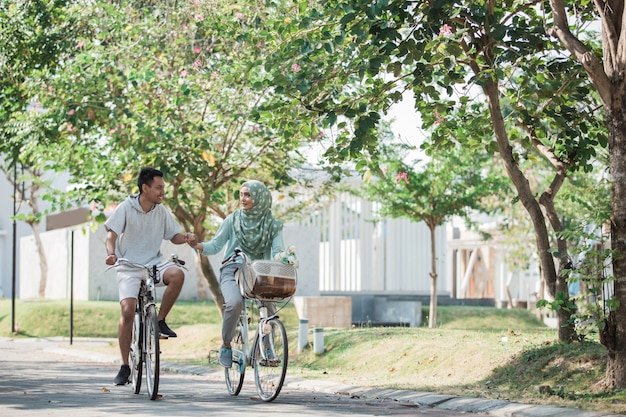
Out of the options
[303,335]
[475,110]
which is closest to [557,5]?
[475,110]

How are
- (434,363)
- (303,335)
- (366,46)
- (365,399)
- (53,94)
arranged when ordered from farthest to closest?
(53,94), (303,335), (434,363), (366,46), (365,399)

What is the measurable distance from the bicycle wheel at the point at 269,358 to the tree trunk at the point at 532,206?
357 cm

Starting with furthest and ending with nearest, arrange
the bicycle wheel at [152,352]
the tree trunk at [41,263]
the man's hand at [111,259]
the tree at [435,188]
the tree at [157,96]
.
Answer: the tree trunk at [41,263]
the tree at [435,188]
the tree at [157,96]
the man's hand at [111,259]
the bicycle wheel at [152,352]

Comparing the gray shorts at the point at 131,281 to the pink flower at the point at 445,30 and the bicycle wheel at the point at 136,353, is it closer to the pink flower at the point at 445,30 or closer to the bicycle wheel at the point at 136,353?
the bicycle wheel at the point at 136,353

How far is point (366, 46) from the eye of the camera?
10.8 m

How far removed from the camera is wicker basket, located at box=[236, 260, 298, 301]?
904 cm

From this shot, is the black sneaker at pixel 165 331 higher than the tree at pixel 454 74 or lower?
lower

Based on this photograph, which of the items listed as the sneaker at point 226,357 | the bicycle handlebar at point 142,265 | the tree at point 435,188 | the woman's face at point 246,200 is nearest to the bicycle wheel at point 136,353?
the bicycle handlebar at point 142,265

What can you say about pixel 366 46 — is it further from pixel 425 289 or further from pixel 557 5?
pixel 425 289

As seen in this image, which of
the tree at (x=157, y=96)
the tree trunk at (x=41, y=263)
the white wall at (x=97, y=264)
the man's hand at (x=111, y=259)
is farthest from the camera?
the tree trunk at (x=41, y=263)

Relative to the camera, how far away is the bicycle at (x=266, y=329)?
9.04 m

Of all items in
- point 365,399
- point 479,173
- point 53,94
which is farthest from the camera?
point 479,173

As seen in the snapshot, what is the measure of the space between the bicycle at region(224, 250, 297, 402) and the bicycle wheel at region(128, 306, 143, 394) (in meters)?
0.85

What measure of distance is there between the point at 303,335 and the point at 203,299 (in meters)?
16.2
